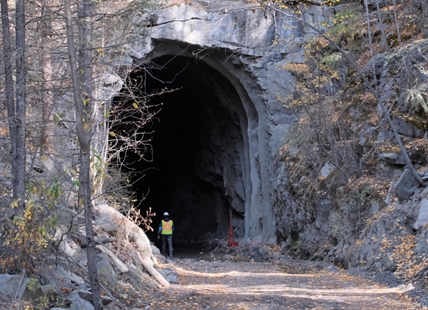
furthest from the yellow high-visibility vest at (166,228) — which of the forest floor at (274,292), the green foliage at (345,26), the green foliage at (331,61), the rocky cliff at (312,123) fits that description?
the green foliage at (345,26)

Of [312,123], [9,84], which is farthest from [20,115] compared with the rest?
[312,123]

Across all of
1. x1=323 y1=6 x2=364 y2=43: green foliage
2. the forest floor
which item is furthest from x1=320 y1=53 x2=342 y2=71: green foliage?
the forest floor

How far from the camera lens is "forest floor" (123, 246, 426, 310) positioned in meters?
6.58

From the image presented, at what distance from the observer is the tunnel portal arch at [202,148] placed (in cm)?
1788

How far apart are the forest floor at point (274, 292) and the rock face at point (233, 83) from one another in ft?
21.1

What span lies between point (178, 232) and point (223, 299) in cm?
1932

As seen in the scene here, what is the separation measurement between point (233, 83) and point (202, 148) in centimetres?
551

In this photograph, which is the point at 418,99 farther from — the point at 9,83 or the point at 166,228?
the point at 166,228

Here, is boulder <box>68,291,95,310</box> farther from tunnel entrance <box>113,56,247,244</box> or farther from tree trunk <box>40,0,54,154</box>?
tunnel entrance <box>113,56,247,244</box>

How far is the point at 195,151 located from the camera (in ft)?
78.0

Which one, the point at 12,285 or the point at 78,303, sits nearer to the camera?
the point at 12,285

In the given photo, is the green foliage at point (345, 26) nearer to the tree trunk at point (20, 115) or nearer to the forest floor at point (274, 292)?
the forest floor at point (274, 292)

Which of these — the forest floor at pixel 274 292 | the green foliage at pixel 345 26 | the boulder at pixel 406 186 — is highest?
the green foliage at pixel 345 26

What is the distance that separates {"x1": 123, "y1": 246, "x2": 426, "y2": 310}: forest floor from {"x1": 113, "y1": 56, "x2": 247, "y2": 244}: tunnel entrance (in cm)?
671
